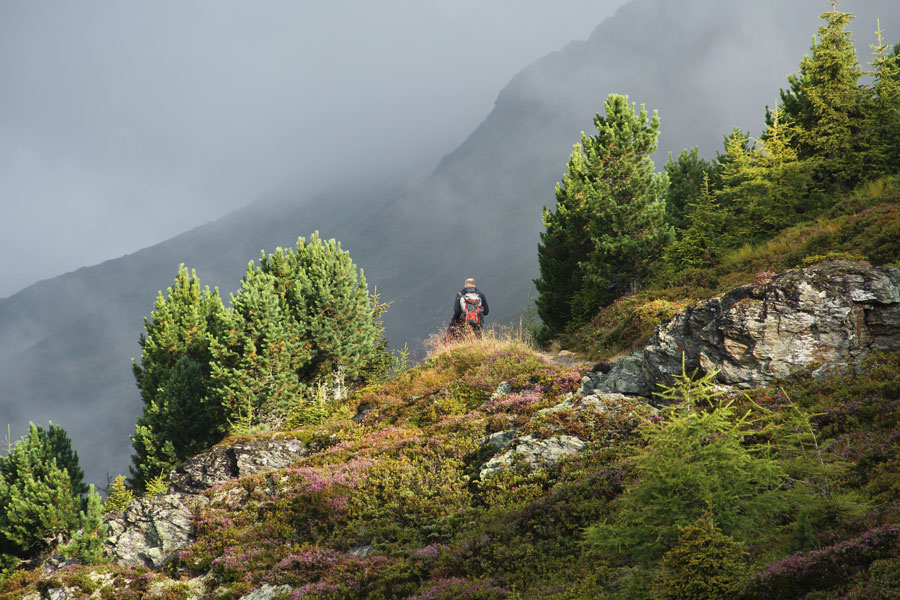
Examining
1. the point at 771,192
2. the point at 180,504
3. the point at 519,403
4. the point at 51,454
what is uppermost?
the point at 771,192

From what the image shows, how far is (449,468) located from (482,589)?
4027 mm

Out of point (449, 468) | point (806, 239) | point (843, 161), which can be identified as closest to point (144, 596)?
point (449, 468)

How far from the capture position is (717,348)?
34.4ft

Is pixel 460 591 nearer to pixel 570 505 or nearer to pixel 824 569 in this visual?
pixel 570 505

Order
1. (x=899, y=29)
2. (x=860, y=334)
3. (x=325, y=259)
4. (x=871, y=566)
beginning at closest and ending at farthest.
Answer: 1. (x=871, y=566)
2. (x=860, y=334)
3. (x=325, y=259)
4. (x=899, y=29)

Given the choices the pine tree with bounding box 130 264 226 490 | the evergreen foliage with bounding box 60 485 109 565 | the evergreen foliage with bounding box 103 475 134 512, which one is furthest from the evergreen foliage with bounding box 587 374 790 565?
the evergreen foliage with bounding box 103 475 134 512

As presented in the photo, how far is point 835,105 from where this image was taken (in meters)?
19.4

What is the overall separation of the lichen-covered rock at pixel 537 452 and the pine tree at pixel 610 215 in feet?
40.4

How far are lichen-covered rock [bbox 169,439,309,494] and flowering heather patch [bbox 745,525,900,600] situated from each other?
11604 millimetres

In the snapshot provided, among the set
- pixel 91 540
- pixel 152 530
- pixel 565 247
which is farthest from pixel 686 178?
pixel 91 540

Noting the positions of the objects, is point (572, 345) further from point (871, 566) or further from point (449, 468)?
point (871, 566)

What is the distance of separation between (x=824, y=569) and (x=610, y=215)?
18.4m

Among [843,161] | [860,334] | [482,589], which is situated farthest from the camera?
[843,161]

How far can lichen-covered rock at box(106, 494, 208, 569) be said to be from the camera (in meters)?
10.1
